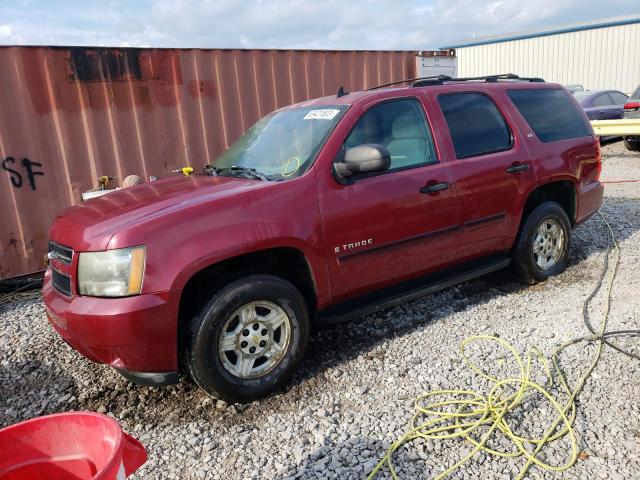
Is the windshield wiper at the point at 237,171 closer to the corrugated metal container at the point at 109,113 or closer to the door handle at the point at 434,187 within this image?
the door handle at the point at 434,187

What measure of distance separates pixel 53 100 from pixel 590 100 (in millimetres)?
13558

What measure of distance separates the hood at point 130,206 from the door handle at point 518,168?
220 cm

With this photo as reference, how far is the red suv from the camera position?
8.95ft

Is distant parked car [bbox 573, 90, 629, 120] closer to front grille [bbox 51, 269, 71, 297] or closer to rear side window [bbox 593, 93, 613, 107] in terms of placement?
rear side window [bbox 593, 93, 613, 107]

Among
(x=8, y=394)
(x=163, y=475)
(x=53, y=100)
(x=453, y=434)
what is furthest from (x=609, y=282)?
(x=53, y=100)

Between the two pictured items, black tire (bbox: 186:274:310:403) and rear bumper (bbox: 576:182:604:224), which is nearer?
black tire (bbox: 186:274:310:403)

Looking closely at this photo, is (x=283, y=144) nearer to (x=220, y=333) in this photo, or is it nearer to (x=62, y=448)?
(x=220, y=333)

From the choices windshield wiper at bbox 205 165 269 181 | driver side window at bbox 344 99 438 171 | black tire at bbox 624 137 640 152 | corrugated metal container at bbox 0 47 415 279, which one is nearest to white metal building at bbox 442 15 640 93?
black tire at bbox 624 137 640 152

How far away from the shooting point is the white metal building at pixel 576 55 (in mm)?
22516

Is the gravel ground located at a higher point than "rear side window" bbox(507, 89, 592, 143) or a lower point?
lower

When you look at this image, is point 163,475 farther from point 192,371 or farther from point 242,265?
point 242,265

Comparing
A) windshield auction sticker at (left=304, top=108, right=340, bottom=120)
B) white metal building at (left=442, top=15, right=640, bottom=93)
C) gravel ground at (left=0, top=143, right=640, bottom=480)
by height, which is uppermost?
white metal building at (left=442, top=15, right=640, bottom=93)

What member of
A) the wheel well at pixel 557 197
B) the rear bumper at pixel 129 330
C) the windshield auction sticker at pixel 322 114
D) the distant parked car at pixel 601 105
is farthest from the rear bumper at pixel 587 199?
the distant parked car at pixel 601 105

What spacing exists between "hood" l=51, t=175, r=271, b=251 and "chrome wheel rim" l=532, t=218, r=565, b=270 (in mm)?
2775
